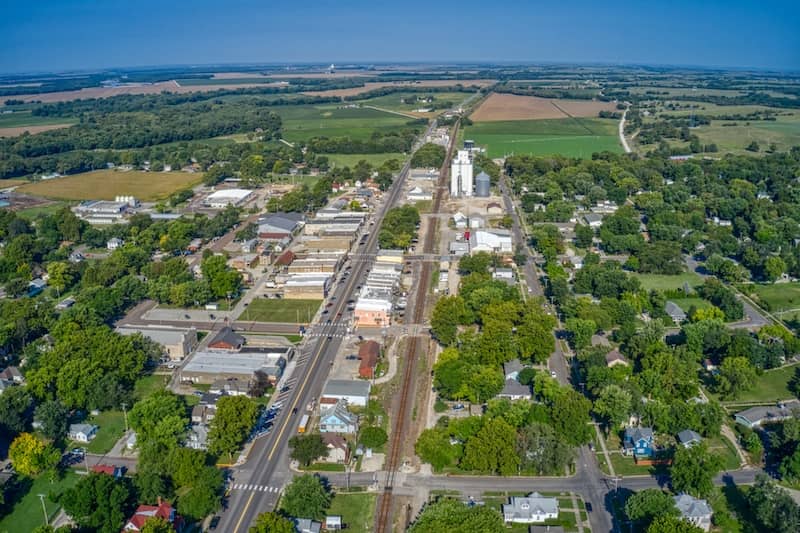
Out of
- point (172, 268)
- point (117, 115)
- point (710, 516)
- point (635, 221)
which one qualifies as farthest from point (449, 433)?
point (117, 115)

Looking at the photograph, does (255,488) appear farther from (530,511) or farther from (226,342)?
(226,342)

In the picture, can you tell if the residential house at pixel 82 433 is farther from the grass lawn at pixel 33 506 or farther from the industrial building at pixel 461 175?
the industrial building at pixel 461 175

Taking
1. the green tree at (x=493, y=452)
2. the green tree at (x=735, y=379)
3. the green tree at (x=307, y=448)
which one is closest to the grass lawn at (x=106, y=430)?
the green tree at (x=307, y=448)

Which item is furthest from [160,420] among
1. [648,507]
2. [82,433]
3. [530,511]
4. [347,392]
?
[648,507]

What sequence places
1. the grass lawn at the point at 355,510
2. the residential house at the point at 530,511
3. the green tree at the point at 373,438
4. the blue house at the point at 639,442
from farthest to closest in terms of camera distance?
1. the green tree at the point at 373,438
2. the blue house at the point at 639,442
3. the residential house at the point at 530,511
4. the grass lawn at the point at 355,510

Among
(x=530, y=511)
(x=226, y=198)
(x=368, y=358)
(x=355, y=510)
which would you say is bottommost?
(x=355, y=510)

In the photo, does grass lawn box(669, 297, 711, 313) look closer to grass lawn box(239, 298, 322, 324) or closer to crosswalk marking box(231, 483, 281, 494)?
grass lawn box(239, 298, 322, 324)

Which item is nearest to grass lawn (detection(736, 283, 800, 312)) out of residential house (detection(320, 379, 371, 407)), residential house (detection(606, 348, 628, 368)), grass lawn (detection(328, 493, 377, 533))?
residential house (detection(606, 348, 628, 368))
